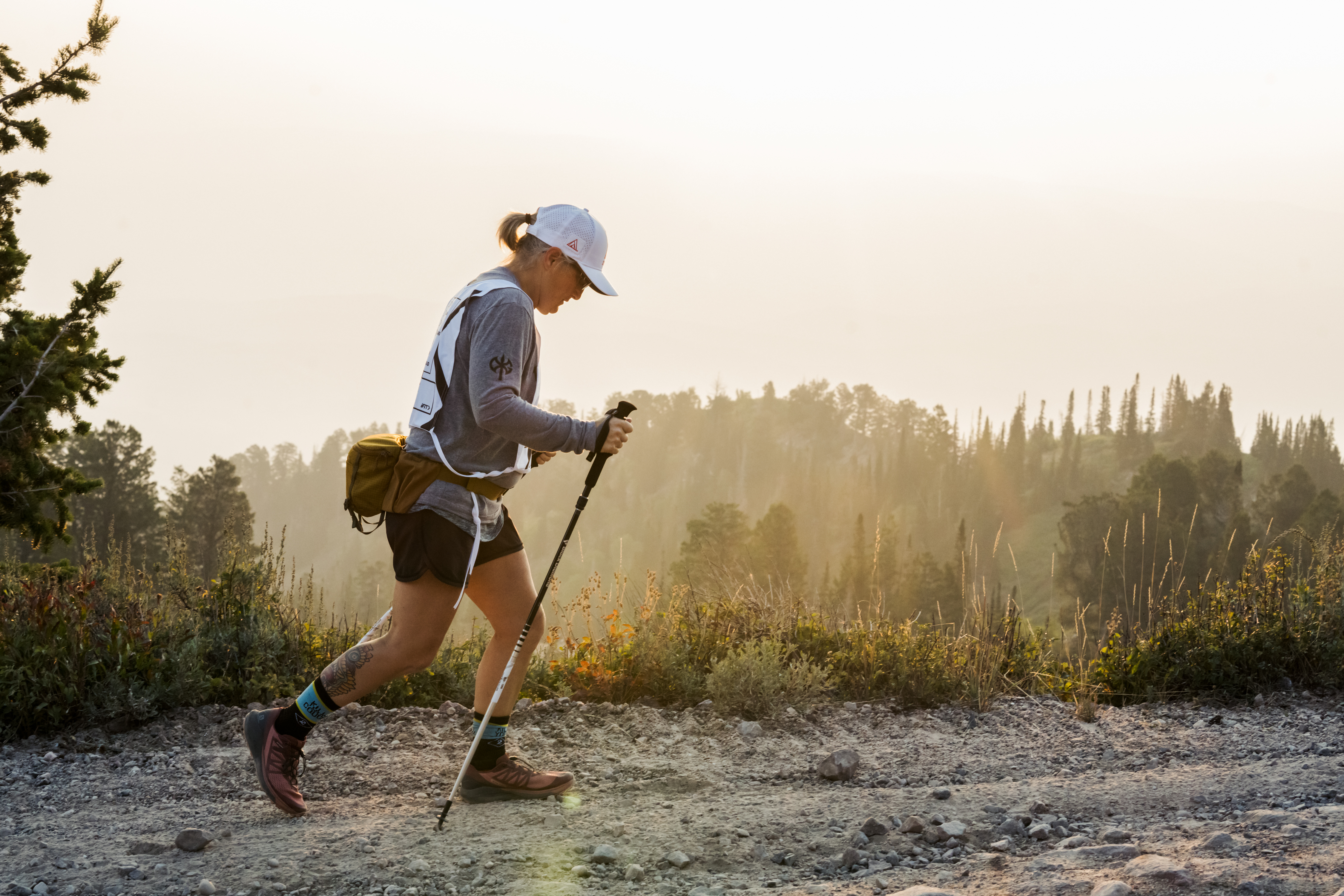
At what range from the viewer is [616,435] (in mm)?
3699

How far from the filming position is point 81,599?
20.2ft

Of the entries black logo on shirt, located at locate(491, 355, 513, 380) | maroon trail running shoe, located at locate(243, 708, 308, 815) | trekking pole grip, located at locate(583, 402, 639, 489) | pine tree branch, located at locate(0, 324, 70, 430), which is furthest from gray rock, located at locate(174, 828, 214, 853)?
pine tree branch, located at locate(0, 324, 70, 430)

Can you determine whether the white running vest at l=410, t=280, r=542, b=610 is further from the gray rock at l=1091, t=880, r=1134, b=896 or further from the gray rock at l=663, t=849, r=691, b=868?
the gray rock at l=1091, t=880, r=1134, b=896

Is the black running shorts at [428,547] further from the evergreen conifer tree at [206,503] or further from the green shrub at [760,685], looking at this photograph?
the evergreen conifer tree at [206,503]

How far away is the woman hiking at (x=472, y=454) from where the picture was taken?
3625 millimetres

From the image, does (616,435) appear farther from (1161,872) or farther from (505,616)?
(1161,872)

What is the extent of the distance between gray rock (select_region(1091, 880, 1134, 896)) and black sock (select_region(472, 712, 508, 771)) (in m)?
2.39

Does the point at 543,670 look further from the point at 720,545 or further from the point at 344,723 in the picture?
the point at 720,545

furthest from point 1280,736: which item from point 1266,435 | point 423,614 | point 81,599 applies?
point 1266,435

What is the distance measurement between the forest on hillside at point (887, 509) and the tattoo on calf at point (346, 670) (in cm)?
174

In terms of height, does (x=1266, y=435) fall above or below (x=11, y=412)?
above

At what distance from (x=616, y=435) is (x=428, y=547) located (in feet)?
2.71

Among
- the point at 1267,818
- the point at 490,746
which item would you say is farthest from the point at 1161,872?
the point at 490,746

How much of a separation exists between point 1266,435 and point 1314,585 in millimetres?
143315
